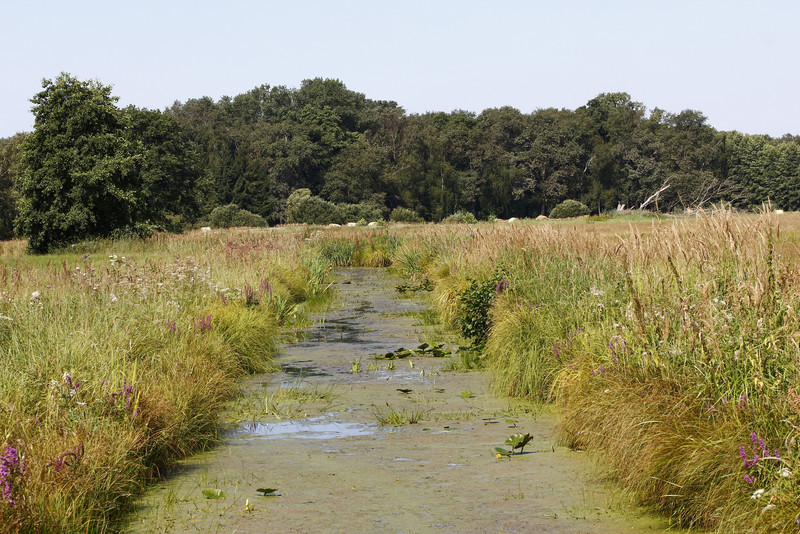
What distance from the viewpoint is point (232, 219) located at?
5994 centimetres

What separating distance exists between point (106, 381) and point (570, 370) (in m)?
3.63

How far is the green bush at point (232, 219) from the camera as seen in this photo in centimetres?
5925

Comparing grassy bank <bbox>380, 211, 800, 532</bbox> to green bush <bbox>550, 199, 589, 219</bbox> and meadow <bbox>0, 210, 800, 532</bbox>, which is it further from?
green bush <bbox>550, 199, 589, 219</bbox>

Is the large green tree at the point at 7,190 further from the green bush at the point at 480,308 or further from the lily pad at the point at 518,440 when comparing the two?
the lily pad at the point at 518,440

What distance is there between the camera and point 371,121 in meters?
91.1

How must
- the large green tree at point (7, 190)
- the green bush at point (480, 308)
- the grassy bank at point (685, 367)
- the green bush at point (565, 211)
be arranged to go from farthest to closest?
the large green tree at point (7, 190)
the green bush at point (565, 211)
the green bush at point (480, 308)
the grassy bank at point (685, 367)

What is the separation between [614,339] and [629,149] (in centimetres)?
7084

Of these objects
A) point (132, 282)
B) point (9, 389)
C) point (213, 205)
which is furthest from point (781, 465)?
point (213, 205)

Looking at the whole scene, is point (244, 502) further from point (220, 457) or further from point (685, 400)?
point (685, 400)

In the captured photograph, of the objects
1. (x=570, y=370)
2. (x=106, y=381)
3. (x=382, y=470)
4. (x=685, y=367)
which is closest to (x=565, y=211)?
(x=570, y=370)

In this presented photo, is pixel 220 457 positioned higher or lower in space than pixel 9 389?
lower

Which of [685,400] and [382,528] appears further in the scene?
[685,400]

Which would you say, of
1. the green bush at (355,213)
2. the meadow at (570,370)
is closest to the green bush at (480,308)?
the meadow at (570,370)

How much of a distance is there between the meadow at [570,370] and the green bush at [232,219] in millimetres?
49316
